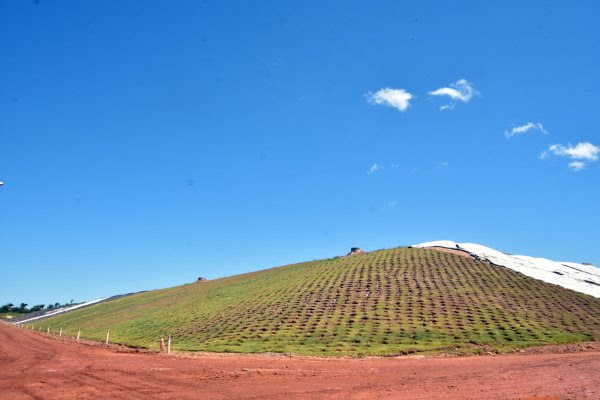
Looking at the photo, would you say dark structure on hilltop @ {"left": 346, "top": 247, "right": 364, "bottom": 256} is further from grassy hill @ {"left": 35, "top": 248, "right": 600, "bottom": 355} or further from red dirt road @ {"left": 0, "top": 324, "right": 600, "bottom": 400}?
red dirt road @ {"left": 0, "top": 324, "right": 600, "bottom": 400}

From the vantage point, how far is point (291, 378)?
57.5ft

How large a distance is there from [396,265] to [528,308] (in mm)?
23536

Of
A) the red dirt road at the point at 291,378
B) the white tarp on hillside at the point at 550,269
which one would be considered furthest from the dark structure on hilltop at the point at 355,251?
the red dirt road at the point at 291,378

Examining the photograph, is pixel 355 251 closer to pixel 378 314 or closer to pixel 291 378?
pixel 378 314

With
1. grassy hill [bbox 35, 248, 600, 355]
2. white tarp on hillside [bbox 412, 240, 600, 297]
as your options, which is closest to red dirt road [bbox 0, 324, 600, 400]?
grassy hill [bbox 35, 248, 600, 355]

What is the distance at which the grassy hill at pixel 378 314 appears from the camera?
31.7 metres

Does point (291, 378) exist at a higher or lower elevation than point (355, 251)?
lower

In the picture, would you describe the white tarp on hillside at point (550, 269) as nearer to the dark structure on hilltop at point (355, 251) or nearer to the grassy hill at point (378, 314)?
the grassy hill at point (378, 314)

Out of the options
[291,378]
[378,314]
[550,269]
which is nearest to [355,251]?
[550,269]

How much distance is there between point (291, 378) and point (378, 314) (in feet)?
77.4

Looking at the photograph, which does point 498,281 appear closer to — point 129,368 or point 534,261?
point 534,261

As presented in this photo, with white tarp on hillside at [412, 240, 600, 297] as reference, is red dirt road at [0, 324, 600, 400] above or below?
below

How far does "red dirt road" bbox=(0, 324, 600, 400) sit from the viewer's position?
13984 millimetres

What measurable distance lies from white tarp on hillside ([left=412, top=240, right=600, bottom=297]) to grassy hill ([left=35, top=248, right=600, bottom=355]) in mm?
2721
